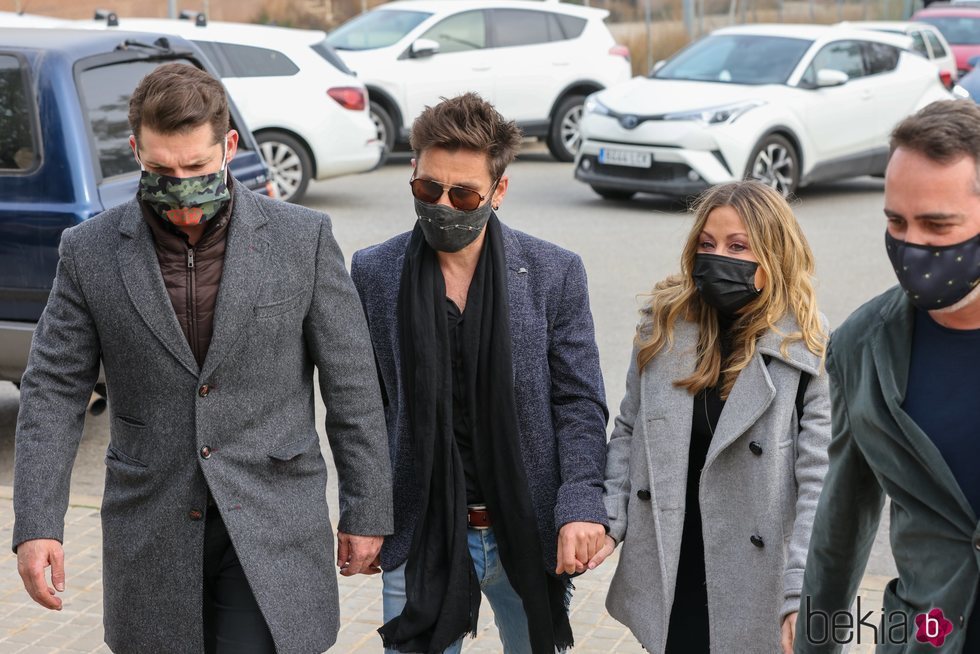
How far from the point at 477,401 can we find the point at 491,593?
548 millimetres

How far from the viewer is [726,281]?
3521mm

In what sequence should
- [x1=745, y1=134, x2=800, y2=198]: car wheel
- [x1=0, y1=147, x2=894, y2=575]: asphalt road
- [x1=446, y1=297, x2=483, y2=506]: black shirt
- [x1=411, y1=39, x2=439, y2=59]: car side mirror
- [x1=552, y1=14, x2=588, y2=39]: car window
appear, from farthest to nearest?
1. [x1=552, y1=14, x2=588, y2=39]: car window
2. [x1=411, y1=39, x2=439, y2=59]: car side mirror
3. [x1=745, y1=134, x2=800, y2=198]: car wheel
4. [x1=0, y1=147, x2=894, y2=575]: asphalt road
5. [x1=446, y1=297, x2=483, y2=506]: black shirt

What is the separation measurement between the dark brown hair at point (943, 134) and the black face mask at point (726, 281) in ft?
3.26

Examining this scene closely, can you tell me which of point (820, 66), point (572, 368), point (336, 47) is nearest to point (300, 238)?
point (572, 368)

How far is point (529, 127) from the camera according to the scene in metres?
18.6

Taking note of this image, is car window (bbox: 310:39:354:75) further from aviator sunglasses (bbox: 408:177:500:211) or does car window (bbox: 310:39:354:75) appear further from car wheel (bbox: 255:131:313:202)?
aviator sunglasses (bbox: 408:177:500:211)

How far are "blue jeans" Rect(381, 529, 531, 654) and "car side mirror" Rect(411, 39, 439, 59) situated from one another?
14.0 metres

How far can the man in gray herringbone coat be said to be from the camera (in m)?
3.30

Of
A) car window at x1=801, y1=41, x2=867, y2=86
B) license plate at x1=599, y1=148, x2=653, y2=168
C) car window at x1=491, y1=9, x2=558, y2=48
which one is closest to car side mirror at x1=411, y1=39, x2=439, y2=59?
car window at x1=491, y1=9, x2=558, y2=48

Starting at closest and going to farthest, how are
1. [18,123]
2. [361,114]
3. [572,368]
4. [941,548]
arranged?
[941,548] < [572,368] < [18,123] < [361,114]

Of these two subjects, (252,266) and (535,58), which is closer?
(252,266)

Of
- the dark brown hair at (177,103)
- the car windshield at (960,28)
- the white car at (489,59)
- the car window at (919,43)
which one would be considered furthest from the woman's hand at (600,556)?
the car windshield at (960,28)

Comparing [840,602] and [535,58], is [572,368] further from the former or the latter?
[535,58]

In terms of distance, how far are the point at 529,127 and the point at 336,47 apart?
2.70 meters
